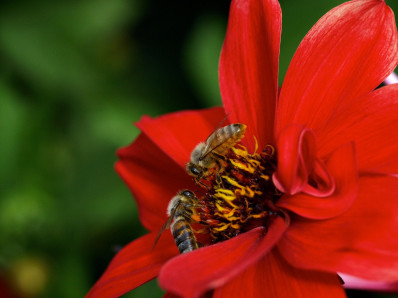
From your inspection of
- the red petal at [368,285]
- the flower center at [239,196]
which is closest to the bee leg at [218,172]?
the flower center at [239,196]

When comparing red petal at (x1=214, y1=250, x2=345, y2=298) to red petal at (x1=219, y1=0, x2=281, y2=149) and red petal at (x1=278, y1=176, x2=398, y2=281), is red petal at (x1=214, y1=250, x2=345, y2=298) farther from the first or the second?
red petal at (x1=219, y1=0, x2=281, y2=149)

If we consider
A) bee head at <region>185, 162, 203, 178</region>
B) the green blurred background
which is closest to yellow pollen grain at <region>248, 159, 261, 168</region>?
bee head at <region>185, 162, 203, 178</region>

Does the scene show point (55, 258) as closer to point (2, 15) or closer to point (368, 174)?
point (2, 15)

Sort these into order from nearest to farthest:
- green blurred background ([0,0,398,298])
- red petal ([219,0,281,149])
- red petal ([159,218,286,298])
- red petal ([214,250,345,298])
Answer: red petal ([159,218,286,298]) < red petal ([214,250,345,298]) < red petal ([219,0,281,149]) < green blurred background ([0,0,398,298])

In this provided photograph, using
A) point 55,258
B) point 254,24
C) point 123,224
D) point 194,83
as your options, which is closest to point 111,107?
point 194,83

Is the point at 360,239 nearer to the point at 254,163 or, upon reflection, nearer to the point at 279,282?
the point at 279,282

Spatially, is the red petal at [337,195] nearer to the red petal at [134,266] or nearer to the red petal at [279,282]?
the red petal at [279,282]
